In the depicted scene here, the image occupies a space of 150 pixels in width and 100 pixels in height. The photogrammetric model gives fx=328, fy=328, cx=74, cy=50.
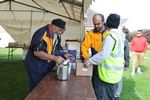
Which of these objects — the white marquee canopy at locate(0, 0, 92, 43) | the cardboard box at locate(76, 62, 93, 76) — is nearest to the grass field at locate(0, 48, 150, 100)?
the white marquee canopy at locate(0, 0, 92, 43)

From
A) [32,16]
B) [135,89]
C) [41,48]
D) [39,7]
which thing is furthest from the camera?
[32,16]

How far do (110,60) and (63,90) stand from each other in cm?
93

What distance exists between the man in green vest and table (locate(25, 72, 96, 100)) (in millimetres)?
223

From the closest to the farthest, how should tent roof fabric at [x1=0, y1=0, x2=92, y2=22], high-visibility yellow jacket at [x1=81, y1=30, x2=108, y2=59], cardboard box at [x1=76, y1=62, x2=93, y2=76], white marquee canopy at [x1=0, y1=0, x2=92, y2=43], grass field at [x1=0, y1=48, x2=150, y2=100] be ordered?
cardboard box at [x1=76, y1=62, x2=93, y2=76] < high-visibility yellow jacket at [x1=81, y1=30, x2=108, y2=59] < grass field at [x1=0, y1=48, x2=150, y2=100] < tent roof fabric at [x1=0, y1=0, x2=92, y2=22] < white marquee canopy at [x1=0, y1=0, x2=92, y2=43]

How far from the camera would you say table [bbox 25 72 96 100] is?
2.93 metres

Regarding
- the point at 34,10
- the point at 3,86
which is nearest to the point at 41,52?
the point at 3,86

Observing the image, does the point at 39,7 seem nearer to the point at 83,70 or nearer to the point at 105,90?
the point at 83,70

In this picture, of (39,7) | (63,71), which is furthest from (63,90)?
(39,7)

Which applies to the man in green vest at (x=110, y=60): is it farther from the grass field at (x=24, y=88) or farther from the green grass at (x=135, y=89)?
the green grass at (x=135, y=89)

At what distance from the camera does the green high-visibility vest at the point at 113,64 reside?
3.94 meters

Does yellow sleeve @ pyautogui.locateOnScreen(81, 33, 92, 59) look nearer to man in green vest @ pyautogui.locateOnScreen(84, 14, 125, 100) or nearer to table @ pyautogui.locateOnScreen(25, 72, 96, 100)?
man in green vest @ pyautogui.locateOnScreen(84, 14, 125, 100)

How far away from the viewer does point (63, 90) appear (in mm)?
3258

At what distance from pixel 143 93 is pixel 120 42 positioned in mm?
4528

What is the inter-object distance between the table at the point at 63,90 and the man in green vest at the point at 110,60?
22 cm
